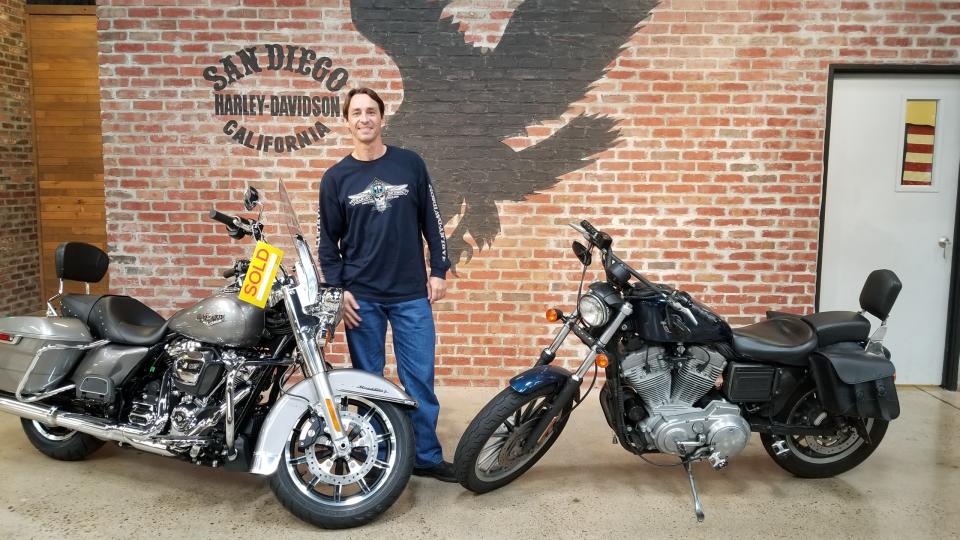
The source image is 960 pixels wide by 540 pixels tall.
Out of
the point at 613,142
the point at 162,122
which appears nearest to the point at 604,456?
the point at 613,142

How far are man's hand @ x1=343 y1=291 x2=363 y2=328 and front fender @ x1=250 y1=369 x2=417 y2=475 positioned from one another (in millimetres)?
338

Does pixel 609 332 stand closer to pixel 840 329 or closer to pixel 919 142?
pixel 840 329

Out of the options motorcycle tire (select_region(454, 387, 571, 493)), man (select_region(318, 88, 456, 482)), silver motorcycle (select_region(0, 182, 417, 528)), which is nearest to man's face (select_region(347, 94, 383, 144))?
man (select_region(318, 88, 456, 482))

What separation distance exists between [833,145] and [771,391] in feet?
7.28

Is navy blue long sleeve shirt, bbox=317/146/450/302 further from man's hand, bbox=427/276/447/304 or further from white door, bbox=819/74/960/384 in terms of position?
white door, bbox=819/74/960/384

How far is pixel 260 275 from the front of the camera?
247 cm

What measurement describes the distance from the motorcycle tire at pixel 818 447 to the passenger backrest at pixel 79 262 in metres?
3.17

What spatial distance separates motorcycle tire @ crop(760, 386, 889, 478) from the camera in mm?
2919

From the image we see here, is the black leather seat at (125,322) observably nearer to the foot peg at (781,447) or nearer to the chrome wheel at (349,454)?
the chrome wheel at (349,454)

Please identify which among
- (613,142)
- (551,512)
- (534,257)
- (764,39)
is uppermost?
(764,39)

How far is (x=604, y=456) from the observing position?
130 inches

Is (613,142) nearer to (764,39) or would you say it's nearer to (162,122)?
(764,39)

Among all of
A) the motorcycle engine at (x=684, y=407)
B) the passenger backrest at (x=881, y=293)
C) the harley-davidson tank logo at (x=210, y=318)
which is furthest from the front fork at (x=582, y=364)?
the harley-davidson tank logo at (x=210, y=318)

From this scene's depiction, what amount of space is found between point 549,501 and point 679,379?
76 cm
